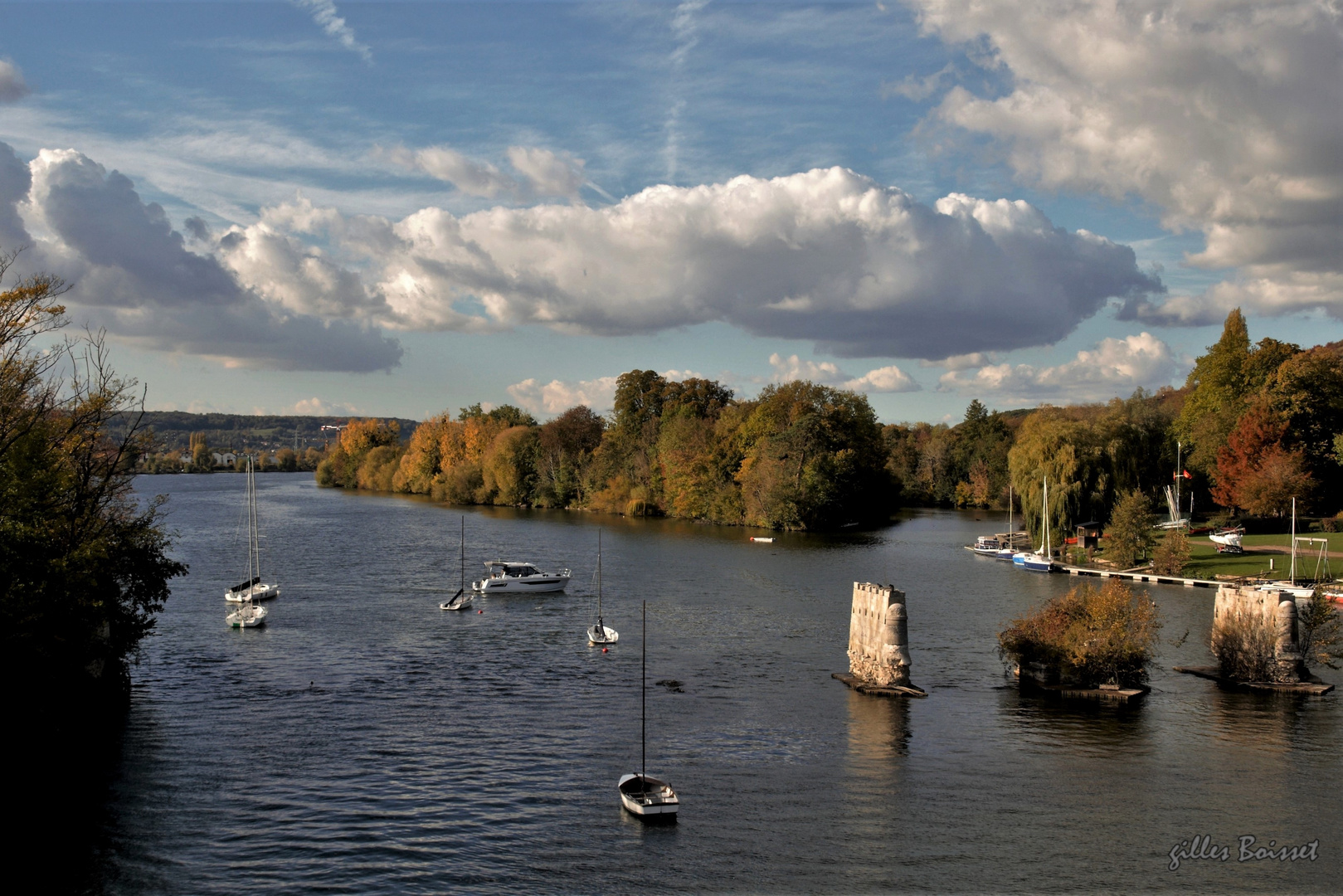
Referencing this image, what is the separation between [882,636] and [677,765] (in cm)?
1205

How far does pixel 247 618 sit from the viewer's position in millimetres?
49875

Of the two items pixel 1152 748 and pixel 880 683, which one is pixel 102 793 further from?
pixel 1152 748

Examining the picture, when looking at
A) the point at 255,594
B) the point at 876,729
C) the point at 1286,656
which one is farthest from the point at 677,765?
the point at 255,594

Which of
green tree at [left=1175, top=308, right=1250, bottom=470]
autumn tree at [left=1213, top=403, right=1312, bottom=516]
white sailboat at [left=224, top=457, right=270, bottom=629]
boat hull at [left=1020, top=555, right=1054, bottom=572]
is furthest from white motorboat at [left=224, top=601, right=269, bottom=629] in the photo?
green tree at [left=1175, top=308, right=1250, bottom=470]

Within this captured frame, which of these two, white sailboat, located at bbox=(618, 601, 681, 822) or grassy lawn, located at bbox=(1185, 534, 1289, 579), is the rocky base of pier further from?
grassy lawn, located at bbox=(1185, 534, 1289, 579)

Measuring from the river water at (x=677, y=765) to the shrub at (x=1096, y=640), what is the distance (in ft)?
5.99

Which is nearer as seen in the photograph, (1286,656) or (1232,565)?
(1286,656)

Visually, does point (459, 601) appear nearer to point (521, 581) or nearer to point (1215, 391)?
point (521, 581)

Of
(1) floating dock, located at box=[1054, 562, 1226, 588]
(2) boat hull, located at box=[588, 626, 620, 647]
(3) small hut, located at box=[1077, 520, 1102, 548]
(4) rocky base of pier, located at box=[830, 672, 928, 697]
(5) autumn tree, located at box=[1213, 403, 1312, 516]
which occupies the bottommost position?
(4) rocky base of pier, located at box=[830, 672, 928, 697]

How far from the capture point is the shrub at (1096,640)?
36.9 meters

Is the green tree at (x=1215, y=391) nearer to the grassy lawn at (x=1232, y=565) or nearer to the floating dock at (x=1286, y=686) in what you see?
the grassy lawn at (x=1232, y=565)

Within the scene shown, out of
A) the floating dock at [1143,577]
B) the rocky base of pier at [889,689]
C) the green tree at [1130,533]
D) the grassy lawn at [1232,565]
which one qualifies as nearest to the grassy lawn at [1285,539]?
the grassy lawn at [1232,565]

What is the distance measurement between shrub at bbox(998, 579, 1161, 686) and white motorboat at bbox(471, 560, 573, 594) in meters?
33.6

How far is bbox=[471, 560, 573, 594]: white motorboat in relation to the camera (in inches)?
2452
